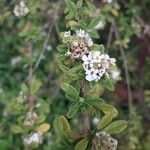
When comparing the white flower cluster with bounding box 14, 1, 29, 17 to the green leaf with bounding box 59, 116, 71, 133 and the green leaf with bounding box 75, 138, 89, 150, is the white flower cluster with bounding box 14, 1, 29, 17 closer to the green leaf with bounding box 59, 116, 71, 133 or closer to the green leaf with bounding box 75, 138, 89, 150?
the green leaf with bounding box 59, 116, 71, 133

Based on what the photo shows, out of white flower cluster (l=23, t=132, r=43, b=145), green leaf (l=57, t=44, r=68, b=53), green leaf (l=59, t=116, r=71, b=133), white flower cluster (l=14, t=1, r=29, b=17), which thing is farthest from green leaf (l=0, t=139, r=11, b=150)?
green leaf (l=57, t=44, r=68, b=53)

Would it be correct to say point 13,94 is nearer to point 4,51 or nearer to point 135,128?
point 4,51

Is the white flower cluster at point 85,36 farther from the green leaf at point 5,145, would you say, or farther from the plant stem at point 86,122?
the green leaf at point 5,145

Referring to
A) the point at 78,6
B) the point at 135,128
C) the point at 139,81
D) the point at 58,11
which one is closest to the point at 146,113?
the point at 139,81

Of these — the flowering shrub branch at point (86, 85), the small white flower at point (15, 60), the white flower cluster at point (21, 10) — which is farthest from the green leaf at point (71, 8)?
the small white flower at point (15, 60)

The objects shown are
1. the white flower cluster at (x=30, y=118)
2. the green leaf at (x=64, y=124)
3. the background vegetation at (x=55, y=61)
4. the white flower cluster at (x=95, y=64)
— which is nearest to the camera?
the white flower cluster at (x=95, y=64)
